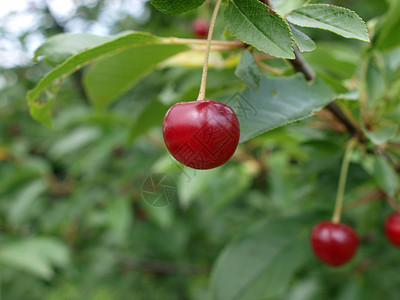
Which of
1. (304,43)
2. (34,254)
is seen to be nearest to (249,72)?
(304,43)

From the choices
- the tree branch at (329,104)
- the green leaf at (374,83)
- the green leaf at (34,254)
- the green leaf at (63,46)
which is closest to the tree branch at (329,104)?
the tree branch at (329,104)

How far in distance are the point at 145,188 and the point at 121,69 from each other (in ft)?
1.66

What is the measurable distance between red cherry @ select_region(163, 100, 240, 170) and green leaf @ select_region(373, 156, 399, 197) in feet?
1.67

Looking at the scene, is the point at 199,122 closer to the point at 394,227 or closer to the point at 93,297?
the point at 394,227

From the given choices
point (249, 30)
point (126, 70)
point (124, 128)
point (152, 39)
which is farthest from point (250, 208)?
point (249, 30)

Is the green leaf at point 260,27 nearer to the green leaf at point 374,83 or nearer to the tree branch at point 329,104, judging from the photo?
the tree branch at point 329,104

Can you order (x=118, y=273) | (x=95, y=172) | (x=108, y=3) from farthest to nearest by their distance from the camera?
(x=108, y=3) < (x=118, y=273) < (x=95, y=172)

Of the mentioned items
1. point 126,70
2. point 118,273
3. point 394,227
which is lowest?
point 118,273

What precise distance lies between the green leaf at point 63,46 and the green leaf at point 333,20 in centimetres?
33

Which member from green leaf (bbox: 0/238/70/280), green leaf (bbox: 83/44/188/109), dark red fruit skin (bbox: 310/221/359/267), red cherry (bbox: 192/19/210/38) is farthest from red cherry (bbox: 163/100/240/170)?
red cherry (bbox: 192/19/210/38)

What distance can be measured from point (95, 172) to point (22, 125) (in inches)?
67.6

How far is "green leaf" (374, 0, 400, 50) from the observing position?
0.88 meters

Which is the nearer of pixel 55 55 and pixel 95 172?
pixel 55 55

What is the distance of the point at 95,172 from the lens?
2.34 meters
